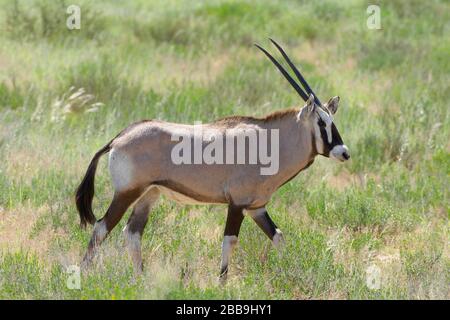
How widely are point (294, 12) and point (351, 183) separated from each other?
11.8 metres

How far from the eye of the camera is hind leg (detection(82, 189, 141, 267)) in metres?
6.54

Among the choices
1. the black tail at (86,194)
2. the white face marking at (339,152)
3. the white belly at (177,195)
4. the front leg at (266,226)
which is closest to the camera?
the white face marking at (339,152)

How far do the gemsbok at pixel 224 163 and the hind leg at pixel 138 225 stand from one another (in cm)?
2

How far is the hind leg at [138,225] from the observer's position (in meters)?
6.77

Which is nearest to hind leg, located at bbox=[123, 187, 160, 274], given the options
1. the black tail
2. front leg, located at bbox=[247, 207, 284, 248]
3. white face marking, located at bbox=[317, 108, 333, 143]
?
the black tail

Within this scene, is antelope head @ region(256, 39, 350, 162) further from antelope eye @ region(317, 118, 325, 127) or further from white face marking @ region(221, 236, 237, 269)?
white face marking @ region(221, 236, 237, 269)

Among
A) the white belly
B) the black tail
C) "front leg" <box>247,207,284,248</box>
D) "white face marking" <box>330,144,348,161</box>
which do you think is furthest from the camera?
the black tail

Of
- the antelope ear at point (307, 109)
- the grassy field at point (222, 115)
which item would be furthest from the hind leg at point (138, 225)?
the antelope ear at point (307, 109)

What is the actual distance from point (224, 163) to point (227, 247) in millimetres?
596

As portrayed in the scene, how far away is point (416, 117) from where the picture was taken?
11719mm

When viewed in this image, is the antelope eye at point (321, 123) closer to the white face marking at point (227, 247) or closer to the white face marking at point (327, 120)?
the white face marking at point (327, 120)

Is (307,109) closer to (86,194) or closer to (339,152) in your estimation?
(339,152)
